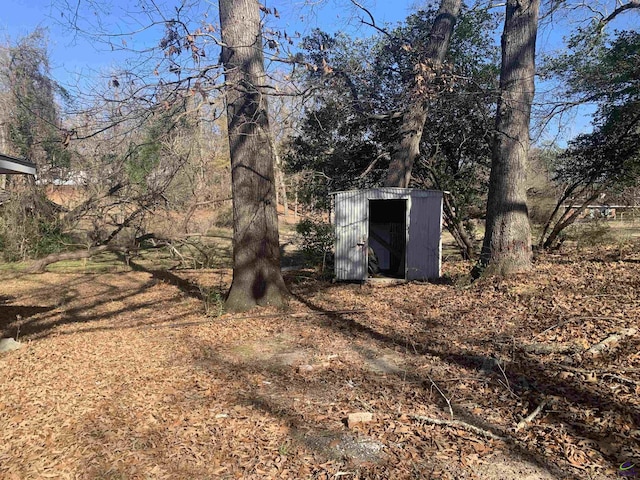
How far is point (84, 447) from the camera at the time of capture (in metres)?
3.17

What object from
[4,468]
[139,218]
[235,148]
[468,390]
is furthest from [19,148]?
[468,390]

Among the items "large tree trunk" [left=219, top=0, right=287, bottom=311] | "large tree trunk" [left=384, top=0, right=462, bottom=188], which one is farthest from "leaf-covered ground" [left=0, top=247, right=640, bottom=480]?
"large tree trunk" [left=384, top=0, right=462, bottom=188]

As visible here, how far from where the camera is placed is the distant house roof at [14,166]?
589cm

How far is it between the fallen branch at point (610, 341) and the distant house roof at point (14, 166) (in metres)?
7.17

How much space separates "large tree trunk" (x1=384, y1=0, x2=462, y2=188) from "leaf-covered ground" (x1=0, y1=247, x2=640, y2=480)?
3920 mm

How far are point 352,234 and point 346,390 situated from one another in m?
6.42

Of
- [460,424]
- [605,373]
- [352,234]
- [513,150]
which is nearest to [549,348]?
[605,373]

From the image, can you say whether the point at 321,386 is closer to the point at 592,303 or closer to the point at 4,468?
the point at 4,468

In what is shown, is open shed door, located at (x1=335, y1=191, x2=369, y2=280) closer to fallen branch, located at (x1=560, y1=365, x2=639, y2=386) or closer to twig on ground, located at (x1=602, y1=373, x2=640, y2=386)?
fallen branch, located at (x1=560, y1=365, x2=639, y2=386)

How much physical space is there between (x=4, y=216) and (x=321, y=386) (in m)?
15.4

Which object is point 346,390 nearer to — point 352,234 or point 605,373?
point 605,373

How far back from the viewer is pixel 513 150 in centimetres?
821

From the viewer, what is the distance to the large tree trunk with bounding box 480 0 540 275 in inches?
315

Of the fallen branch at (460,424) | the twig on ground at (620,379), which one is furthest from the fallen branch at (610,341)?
the fallen branch at (460,424)
